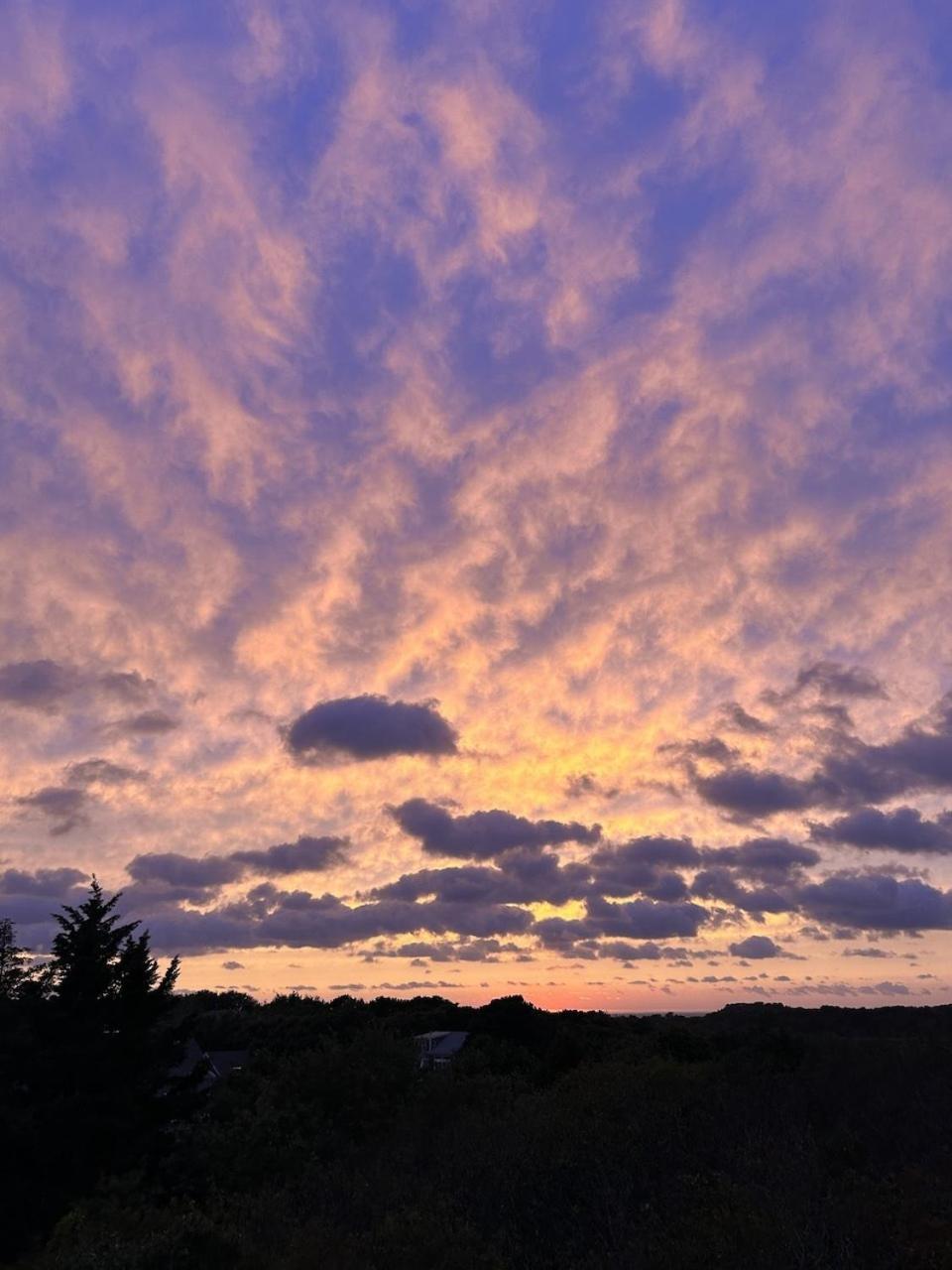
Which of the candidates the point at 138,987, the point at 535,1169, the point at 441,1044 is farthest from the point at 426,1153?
the point at 441,1044

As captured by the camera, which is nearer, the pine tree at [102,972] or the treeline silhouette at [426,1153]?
the treeline silhouette at [426,1153]

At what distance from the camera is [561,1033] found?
8238 cm

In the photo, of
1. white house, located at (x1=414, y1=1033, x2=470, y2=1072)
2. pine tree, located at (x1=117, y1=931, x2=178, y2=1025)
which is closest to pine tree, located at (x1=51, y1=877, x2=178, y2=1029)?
pine tree, located at (x1=117, y1=931, x2=178, y2=1025)

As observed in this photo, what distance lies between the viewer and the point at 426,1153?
109ft

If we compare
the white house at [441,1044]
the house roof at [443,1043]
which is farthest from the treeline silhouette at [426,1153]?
the house roof at [443,1043]

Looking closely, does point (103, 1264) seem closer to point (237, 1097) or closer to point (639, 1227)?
point (639, 1227)

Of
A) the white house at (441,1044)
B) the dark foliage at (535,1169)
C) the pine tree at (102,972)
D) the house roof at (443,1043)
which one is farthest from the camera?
the house roof at (443,1043)

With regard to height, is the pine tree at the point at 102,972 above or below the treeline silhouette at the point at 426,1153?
above

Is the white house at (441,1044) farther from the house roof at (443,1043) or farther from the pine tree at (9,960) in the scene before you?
the pine tree at (9,960)

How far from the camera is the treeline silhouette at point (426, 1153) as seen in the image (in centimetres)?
1981

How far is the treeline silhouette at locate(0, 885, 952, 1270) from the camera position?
19.8 m

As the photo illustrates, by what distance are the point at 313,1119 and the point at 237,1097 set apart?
32.2 feet

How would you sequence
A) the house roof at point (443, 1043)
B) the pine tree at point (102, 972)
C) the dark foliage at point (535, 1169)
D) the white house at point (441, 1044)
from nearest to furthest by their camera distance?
the dark foliage at point (535, 1169)
the pine tree at point (102, 972)
the white house at point (441, 1044)
the house roof at point (443, 1043)

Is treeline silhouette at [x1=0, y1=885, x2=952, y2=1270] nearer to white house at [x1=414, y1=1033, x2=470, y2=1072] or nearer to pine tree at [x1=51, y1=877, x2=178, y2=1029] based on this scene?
pine tree at [x1=51, y1=877, x2=178, y2=1029]
